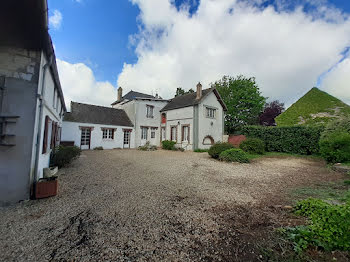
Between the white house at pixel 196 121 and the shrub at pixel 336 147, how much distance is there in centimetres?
957

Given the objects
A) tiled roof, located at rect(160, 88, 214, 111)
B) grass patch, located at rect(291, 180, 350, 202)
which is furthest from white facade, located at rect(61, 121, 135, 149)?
grass patch, located at rect(291, 180, 350, 202)

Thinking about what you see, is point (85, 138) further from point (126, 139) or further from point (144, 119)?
point (144, 119)

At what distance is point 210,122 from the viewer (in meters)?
17.2

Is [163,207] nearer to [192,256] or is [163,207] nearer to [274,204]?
[192,256]

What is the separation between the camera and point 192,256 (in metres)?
2.11

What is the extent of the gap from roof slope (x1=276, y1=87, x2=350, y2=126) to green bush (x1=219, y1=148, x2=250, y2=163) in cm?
750

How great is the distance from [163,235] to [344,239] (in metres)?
2.67

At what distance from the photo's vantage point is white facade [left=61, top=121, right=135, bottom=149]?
14.2 m

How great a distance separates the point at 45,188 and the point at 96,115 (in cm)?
1432

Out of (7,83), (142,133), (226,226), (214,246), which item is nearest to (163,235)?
(214,246)

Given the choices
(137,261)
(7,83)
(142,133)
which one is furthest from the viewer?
(142,133)

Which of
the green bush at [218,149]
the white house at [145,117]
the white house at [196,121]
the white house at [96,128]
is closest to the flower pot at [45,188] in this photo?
the green bush at [218,149]

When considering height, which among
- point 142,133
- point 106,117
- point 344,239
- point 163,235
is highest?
point 106,117

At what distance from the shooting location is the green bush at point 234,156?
9288 mm
